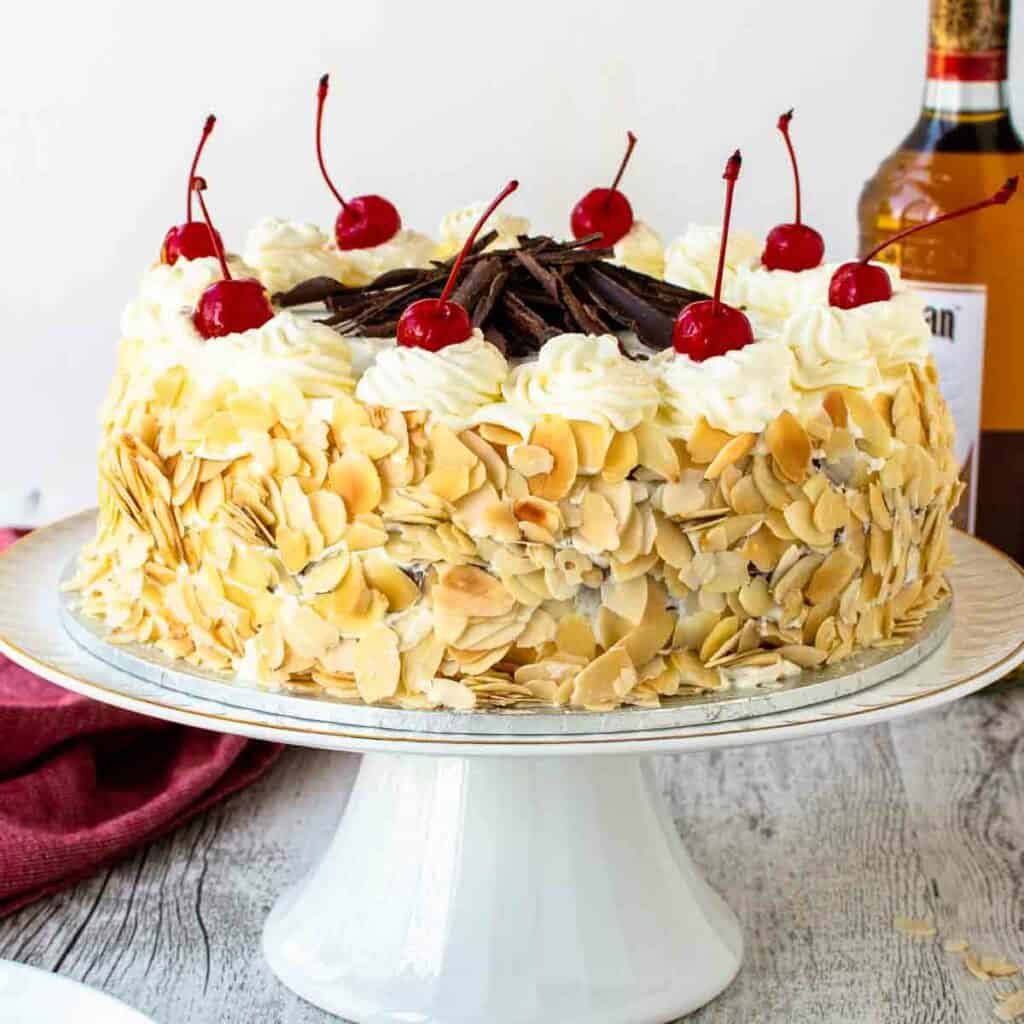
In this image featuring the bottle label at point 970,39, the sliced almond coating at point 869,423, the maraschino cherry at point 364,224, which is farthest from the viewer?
the bottle label at point 970,39

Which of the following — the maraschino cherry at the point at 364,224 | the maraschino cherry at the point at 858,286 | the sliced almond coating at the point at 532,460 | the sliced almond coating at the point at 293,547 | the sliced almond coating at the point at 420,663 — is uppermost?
the maraschino cherry at the point at 364,224

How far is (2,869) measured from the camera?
5.17 ft

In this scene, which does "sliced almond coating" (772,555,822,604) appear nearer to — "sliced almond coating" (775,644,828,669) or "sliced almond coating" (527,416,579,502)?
"sliced almond coating" (775,644,828,669)

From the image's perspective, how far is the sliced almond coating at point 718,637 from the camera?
127cm

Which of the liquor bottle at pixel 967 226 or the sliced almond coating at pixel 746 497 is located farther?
the liquor bottle at pixel 967 226

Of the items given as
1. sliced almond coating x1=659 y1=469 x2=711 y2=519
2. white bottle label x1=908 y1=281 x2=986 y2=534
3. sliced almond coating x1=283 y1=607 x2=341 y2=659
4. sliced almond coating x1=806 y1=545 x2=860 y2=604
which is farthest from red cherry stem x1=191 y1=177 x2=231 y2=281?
white bottle label x1=908 y1=281 x2=986 y2=534

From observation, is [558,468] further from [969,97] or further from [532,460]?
[969,97]

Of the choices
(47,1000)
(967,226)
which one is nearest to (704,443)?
(47,1000)

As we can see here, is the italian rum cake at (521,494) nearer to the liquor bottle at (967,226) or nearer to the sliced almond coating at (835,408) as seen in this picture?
the sliced almond coating at (835,408)

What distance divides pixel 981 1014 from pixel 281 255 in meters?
0.85

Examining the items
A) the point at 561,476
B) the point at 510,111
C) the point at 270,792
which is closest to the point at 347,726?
the point at 561,476

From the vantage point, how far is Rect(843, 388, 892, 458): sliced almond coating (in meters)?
1.32

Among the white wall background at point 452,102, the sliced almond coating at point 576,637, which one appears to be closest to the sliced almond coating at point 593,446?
the sliced almond coating at point 576,637

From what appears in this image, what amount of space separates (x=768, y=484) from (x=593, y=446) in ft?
0.44
